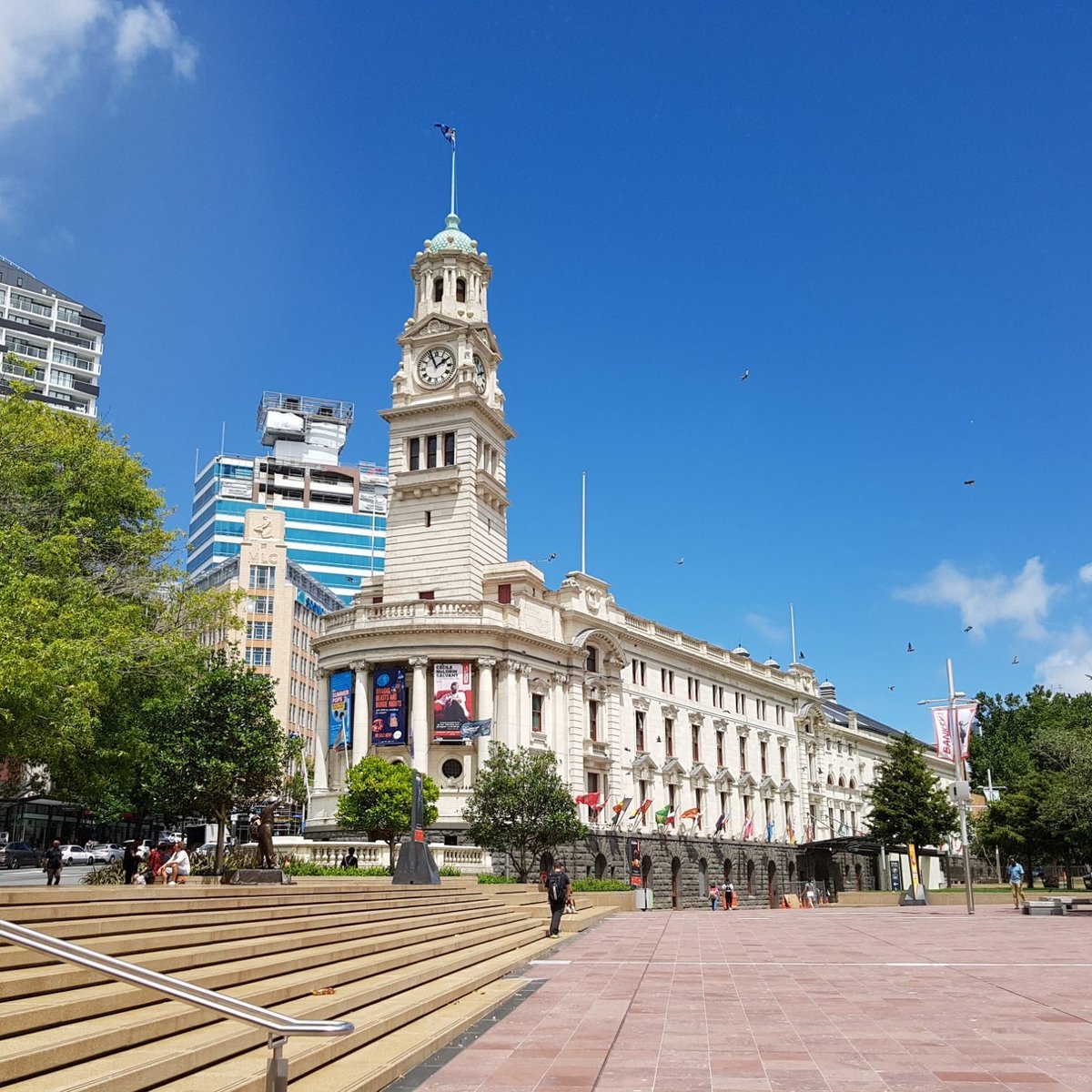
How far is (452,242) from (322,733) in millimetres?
29188

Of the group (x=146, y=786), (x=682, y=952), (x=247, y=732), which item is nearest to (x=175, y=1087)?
(x=682, y=952)

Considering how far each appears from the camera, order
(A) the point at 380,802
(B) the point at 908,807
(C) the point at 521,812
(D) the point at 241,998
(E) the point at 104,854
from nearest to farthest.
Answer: (D) the point at 241,998
(C) the point at 521,812
(A) the point at 380,802
(E) the point at 104,854
(B) the point at 908,807

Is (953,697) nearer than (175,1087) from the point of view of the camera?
No

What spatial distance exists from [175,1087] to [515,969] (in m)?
12.6

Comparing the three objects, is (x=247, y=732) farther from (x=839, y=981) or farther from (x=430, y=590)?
(x=839, y=981)

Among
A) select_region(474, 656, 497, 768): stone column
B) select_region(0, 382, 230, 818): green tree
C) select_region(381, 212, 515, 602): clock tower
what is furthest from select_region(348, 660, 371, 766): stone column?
select_region(0, 382, 230, 818): green tree

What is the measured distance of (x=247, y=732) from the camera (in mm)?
38031

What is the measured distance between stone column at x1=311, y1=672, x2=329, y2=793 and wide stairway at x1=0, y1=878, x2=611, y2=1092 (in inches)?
1386

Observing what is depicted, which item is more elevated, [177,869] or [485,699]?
[485,699]

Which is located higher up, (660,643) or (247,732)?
(660,643)

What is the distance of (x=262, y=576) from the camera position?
99.0 metres

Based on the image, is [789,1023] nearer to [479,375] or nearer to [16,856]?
[479,375]

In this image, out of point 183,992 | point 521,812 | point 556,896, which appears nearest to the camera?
point 183,992

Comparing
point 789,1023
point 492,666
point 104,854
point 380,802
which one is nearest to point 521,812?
point 380,802
